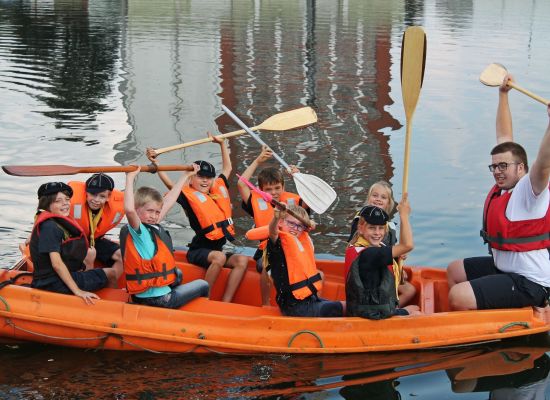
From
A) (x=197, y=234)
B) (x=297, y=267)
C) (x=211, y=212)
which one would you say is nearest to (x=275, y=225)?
(x=297, y=267)

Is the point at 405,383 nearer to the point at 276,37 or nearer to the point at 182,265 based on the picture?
the point at 182,265

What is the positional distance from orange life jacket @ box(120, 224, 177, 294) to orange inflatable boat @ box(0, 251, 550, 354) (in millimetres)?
149

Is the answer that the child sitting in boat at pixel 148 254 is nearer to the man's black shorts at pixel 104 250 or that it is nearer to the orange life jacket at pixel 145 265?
the orange life jacket at pixel 145 265

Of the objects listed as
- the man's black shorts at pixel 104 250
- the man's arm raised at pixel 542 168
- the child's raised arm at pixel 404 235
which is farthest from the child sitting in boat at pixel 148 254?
the man's arm raised at pixel 542 168

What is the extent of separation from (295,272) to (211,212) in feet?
3.43

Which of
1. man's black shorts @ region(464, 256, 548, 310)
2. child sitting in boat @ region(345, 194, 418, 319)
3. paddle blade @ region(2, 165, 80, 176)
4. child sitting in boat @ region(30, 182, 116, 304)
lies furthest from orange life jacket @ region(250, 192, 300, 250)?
man's black shorts @ region(464, 256, 548, 310)

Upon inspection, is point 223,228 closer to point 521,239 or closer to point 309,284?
point 309,284

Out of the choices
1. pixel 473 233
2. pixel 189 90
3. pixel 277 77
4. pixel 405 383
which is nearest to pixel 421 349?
pixel 405 383

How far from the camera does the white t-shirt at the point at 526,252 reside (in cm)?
552

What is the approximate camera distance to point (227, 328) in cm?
571

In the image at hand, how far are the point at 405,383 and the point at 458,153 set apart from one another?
6830 millimetres

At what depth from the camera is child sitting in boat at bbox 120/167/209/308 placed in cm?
570

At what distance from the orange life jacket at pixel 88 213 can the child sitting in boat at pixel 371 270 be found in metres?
1.79

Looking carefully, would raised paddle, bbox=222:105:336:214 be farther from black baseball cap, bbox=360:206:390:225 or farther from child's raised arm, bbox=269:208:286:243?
black baseball cap, bbox=360:206:390:225
